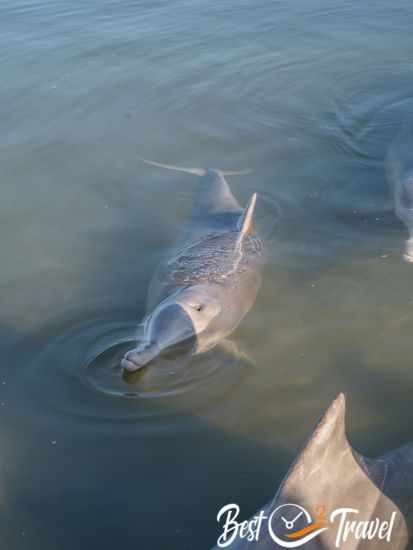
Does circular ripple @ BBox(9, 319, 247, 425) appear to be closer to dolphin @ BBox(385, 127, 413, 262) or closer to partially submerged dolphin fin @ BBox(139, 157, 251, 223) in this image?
partially submerged dolphin fin @ BBox(139, 157, 251, 223)

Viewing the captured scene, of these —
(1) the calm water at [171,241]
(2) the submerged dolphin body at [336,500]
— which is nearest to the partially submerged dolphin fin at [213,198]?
(1) the calm water at [171,241]

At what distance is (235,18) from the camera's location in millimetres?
15133

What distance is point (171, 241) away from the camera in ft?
27.7

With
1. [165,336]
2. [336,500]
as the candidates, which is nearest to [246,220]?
[165,336]

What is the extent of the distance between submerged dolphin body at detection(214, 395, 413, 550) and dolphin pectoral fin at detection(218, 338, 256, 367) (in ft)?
6.06

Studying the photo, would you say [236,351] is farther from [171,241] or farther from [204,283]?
[171,241]

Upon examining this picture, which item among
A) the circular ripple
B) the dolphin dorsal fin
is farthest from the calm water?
the dolphin dorsal fin

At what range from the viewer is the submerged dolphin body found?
4141mm

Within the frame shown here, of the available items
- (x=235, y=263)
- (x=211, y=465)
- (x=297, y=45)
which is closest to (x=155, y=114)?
(x=297, y=45)

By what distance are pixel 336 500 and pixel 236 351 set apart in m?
2.41

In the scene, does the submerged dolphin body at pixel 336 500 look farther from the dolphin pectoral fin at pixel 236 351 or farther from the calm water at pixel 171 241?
the dolphin pectoral fin at pixel 236 351

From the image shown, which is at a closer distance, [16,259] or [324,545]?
[324,545]

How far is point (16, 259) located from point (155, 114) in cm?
436

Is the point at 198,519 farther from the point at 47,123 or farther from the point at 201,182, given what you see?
the point at 47,123
